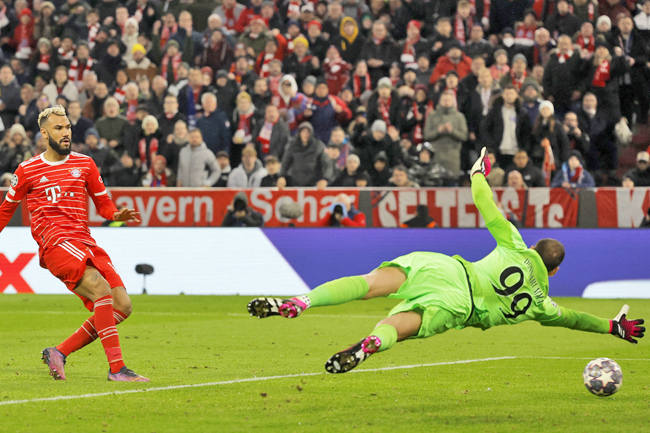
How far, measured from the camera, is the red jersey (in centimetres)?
755

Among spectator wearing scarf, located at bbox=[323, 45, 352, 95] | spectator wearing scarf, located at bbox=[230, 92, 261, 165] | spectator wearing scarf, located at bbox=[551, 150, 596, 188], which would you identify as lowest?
spectator wearing scarf, located at bbox=[551, 150, 596, 188]

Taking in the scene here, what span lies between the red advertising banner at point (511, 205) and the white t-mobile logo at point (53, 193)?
32.5 feet

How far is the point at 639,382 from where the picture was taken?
7.99 m

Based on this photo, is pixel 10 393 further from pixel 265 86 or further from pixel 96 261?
pixel 265 86

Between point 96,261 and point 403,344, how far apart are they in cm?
454

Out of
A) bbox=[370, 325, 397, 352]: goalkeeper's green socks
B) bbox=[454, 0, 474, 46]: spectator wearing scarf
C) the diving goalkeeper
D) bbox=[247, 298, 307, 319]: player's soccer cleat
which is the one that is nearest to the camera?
bbox=[247, 298, 307, 319]: player's soccer cleat

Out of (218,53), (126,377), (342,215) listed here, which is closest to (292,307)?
(126,377)

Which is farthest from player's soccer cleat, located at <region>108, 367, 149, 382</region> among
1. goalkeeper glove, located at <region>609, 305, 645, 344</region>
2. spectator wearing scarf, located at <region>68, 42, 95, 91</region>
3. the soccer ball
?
spectator wearing scarf, located at <region>68, 42, 95, 91</region>

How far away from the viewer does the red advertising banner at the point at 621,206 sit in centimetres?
1647

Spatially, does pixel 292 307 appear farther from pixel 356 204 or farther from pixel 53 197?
pixel 356 204

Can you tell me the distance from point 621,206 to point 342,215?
15.7 feet

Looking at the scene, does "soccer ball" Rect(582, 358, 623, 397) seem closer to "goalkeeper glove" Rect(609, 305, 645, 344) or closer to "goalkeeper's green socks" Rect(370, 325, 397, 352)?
"goalkeeper glove" Rect(609, 305, 645, 344)

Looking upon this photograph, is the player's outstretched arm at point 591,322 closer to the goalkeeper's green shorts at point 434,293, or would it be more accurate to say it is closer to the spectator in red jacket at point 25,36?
the goalkeeper's green shorts at point 434,293

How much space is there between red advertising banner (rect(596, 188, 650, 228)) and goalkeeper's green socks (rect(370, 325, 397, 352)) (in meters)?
10.9
